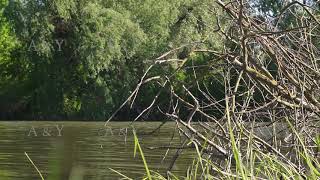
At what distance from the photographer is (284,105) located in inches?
149

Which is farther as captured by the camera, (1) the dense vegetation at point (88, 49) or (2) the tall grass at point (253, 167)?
(1) the dense vegetation at point (88, 49)

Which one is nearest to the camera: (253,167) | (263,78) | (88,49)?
(253,167)

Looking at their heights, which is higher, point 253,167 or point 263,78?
point 263,78

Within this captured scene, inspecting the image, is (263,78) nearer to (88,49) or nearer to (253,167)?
(253,167)

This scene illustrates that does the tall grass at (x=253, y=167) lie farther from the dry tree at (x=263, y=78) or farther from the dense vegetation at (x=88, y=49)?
the dense vegetation at (x=88, y=49)

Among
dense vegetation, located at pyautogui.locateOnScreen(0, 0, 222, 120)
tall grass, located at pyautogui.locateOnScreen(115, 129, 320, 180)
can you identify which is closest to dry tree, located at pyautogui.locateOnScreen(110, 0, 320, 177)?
tall grass, located at pyautogui.locateOnScreen(115, 129, 320, 180)

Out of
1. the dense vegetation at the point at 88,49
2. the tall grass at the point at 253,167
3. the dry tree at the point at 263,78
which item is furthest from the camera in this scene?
the dense vegetation at the point at 88,49

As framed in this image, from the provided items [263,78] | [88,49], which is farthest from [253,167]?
[88,49]

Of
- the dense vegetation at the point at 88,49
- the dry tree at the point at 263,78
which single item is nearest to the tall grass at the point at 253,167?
the dry tree at the point at 263,78

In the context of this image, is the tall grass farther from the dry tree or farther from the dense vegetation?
the dense vegetation

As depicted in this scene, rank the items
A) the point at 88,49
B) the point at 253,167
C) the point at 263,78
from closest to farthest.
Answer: the point at 253,167, the point at 263,78, the point at 88,49

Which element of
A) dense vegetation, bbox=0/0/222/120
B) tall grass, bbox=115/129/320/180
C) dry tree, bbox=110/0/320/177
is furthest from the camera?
dense vegetation, bbox=0/0/222/120

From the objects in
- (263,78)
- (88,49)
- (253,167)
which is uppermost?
(88,49)

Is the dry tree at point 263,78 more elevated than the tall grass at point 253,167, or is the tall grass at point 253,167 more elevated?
the dry tree at point 263,78
